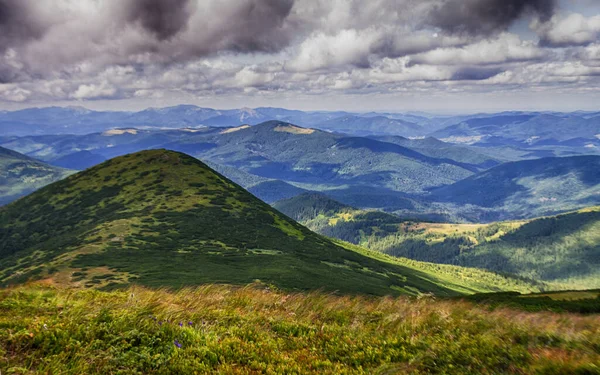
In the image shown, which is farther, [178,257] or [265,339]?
[178,257]

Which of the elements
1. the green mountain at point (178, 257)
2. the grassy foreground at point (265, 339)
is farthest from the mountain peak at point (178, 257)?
the grassy foreground at point (265, 339)

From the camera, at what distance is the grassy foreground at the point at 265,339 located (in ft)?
31.1

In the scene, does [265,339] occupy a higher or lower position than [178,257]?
higher

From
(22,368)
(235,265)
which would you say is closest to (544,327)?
(22,368)

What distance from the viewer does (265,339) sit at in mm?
11648

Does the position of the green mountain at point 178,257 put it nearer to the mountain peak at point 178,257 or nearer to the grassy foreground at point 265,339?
the mountain peak at point 178,257

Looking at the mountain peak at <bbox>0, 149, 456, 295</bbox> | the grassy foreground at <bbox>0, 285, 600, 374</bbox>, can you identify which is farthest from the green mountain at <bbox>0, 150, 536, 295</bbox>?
the grassy foreground at <bbox>0, 285, 600, 374</bbox>

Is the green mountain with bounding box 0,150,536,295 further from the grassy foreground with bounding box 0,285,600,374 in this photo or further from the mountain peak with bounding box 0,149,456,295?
the grassy foreground with bounding box 0,285,600,374

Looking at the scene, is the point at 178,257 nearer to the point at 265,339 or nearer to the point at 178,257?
the point at 178,257

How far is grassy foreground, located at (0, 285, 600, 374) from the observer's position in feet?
31.1

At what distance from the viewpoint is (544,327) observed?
12492 millimetres

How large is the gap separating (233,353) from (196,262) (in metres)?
109

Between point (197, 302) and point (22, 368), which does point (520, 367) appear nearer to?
point (197, 302)

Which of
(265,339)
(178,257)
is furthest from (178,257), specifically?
(265,339)
